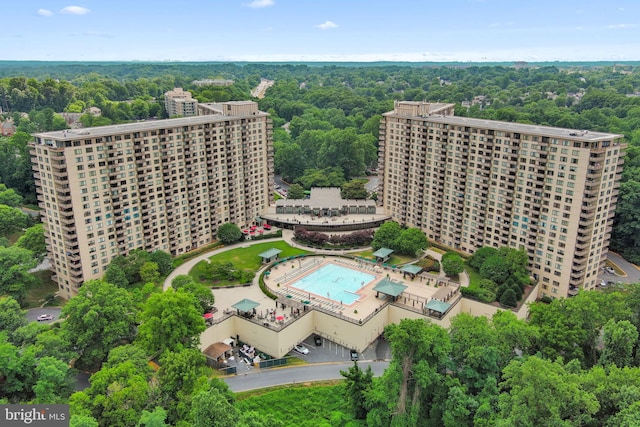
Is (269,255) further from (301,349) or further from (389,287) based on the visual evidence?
(389,287)

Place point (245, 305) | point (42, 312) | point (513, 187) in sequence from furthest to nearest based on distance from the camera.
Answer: point (513, 187)
point (42, 312)
point (245, 305)

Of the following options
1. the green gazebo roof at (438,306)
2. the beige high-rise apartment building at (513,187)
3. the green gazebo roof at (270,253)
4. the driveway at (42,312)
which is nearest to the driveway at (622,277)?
the beige high-rise apartment building at (513,187)

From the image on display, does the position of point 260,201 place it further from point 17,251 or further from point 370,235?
point 17,251

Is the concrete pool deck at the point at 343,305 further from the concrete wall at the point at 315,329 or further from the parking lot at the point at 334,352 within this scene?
the parking lot at the point at 334,352

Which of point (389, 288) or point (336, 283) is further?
point (336, 283)

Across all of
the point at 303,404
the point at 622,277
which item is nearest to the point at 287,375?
the point at 303,404

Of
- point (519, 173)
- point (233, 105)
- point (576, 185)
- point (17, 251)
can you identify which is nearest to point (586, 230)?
point (576, 185)

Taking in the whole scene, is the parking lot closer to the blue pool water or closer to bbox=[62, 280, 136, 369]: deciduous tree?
the blue pool water

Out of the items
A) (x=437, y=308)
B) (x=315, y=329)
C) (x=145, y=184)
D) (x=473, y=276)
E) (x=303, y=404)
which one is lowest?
(x=303, y=404)
